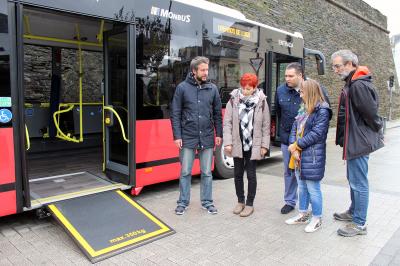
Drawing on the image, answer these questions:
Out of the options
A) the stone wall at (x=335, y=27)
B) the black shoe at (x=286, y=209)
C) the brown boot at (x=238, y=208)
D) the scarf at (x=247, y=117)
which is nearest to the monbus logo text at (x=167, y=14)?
the scarf at (x=247, y=117)

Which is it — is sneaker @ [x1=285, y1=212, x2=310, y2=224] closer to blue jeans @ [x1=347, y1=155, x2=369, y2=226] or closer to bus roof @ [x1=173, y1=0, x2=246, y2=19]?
blue jeans @ [x1=347, y1=155, x2=369, y2=226]

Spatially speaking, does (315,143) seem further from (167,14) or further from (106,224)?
(167,14)

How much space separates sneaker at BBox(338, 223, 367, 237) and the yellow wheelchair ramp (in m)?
1.85

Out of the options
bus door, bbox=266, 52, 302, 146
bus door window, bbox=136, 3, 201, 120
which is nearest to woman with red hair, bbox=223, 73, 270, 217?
bus door window, bbox=136, 3, 201, 120

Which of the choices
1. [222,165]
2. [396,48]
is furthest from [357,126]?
[396,48]

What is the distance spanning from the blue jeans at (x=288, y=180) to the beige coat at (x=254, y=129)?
15.0 inches

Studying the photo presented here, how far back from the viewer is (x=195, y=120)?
440 centimetres

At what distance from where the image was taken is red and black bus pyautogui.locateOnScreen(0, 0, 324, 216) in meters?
3.70

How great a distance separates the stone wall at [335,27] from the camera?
15.3 m

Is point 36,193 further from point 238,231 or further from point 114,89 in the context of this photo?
point 238,231

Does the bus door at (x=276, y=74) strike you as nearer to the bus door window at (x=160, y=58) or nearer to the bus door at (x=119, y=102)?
the bus door window at (x=160, y=58)

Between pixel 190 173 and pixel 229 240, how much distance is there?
1.04 m

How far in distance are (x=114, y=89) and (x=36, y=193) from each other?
1.70m

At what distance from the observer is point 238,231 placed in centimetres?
408
